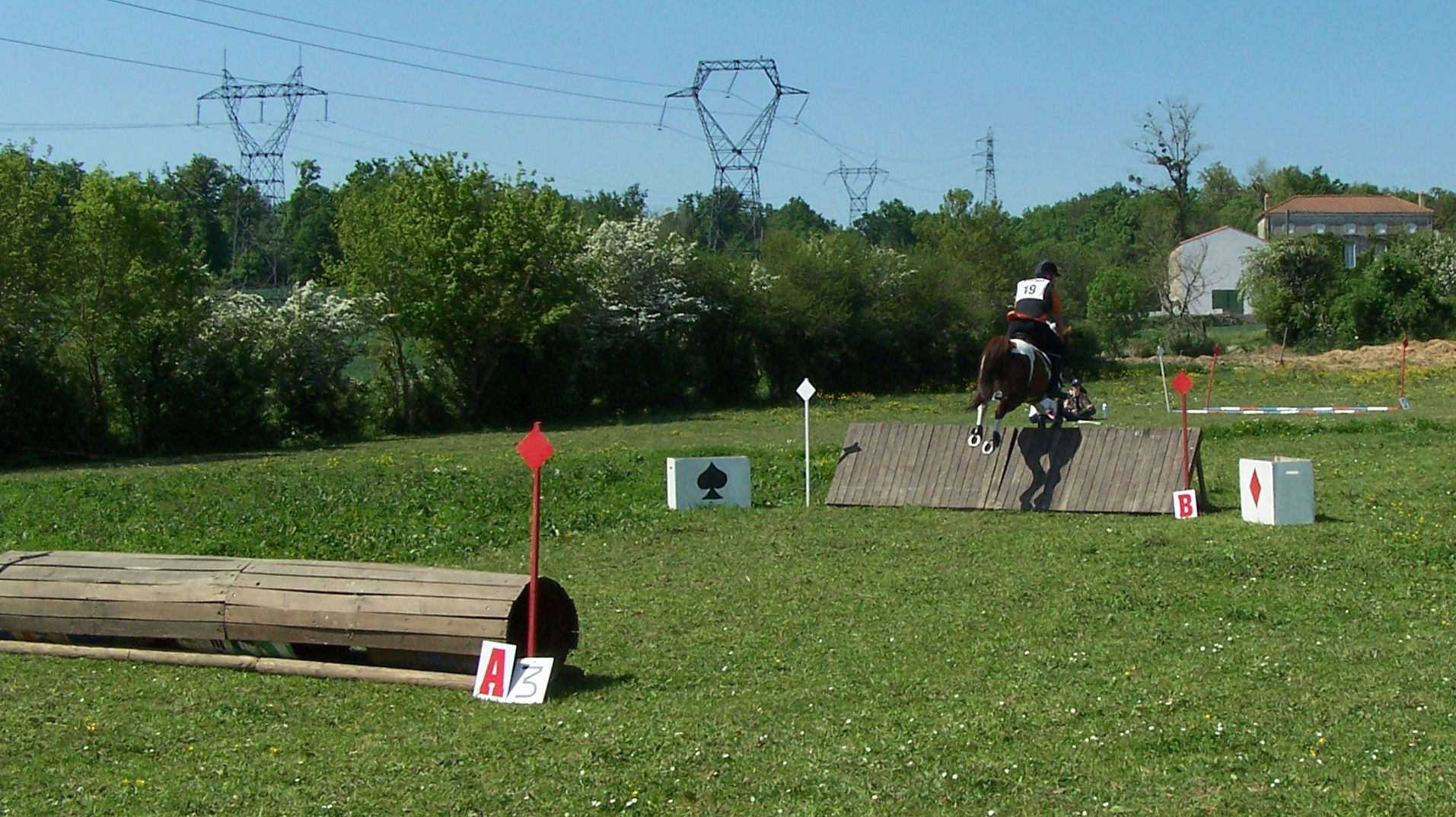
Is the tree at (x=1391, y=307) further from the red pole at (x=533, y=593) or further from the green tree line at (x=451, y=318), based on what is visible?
the red pole at (x=533, y=593)

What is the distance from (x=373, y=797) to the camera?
283 inches

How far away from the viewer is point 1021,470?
60.1ft

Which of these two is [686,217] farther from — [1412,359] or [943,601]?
[943,601]

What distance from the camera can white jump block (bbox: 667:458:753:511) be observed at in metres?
19.1

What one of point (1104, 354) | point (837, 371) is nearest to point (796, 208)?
point (1104, 354)

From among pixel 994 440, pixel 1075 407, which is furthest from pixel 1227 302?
pixel 994 440

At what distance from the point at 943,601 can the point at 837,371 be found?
135ft

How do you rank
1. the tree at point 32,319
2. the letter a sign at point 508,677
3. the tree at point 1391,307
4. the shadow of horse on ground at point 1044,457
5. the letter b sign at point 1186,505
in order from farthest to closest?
the tree at point 1391,307, the tree at point 32,319, the shadow of horse on ground at point 1044,457, the letter b sign at point 1186,505, the letter a sign at point 508,677

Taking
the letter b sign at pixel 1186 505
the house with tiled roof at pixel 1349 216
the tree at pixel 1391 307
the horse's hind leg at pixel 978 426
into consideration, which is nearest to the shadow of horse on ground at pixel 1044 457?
the horse's hind leg at pixel 978 426

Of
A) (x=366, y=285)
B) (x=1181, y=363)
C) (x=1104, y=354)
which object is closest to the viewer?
(x=366, y=285)

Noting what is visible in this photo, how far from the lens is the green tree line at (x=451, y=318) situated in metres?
37.8

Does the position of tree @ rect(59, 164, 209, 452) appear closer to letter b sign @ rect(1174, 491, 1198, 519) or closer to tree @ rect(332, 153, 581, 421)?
tree @ rect(332, 153, 581, 421)

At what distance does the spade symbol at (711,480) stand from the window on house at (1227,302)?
92953 mm

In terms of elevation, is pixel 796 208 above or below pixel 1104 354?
above
